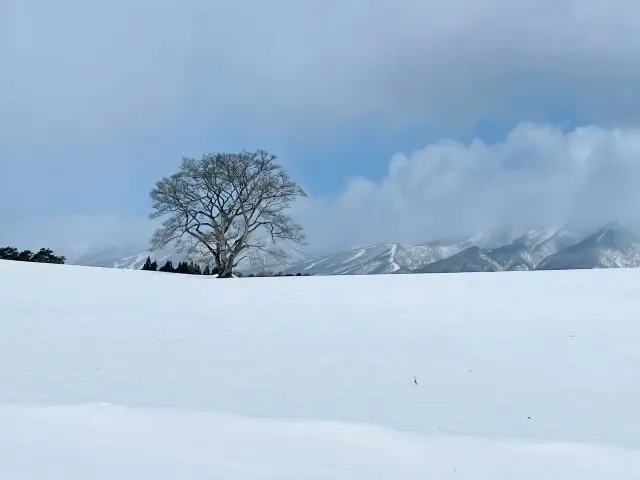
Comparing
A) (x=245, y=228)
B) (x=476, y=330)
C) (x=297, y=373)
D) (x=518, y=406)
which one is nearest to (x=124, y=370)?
(x=297, y=373)

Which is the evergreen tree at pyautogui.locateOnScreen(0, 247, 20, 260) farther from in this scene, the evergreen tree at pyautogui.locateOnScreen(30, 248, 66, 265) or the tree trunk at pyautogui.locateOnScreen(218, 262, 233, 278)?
the tree trunk at pyautogui.locateOnScreen(218, 262, 233, 278)

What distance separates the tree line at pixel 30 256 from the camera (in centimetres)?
3975

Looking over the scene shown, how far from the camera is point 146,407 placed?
8.00 meters

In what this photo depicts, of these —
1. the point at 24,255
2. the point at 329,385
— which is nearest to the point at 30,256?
the point at 24,255

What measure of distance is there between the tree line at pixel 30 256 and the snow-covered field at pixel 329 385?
79.7ft

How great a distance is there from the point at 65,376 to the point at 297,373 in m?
4.11

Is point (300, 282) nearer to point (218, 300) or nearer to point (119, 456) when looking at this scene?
point (218, 300)

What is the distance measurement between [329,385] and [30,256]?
37.8 m

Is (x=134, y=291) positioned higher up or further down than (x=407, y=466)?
higher up

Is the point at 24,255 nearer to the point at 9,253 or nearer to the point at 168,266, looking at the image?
the point at 9,253

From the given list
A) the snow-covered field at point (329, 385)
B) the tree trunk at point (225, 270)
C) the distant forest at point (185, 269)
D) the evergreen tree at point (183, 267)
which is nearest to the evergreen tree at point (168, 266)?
the distant forest at point (185, 269)

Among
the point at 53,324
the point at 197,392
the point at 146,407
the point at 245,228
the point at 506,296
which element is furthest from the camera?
the point at 245,228

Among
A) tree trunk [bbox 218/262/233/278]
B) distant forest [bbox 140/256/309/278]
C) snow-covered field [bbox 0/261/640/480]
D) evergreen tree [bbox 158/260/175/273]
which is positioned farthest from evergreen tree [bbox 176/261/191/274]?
snow-covered field [bbox 0/261/640/480]

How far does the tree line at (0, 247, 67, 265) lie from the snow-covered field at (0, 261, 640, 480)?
79.7ft
